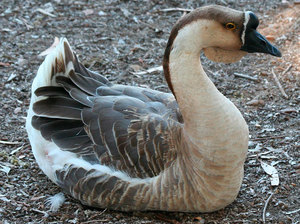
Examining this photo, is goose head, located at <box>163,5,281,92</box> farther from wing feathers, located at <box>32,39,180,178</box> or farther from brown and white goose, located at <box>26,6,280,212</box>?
wing feathers, located at <box>32,39,180,178</box>

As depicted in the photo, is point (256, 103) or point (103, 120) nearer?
point (103, 120)

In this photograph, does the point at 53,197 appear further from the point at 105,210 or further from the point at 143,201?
the point at 143,201

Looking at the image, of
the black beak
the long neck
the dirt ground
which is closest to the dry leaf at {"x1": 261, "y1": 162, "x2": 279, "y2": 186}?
the dirt ground

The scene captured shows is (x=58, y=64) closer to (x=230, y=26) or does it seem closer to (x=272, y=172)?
(x=230, y=26)

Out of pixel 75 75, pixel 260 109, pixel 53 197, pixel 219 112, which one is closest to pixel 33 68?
pixel 75 75

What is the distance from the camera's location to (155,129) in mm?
4289

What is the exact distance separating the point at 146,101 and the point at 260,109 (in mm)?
1791

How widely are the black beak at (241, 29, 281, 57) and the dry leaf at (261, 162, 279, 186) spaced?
1.35 m

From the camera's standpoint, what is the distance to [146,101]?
468cm

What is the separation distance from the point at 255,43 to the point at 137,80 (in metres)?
2.85

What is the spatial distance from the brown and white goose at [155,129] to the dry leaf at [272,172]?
1.96 feet

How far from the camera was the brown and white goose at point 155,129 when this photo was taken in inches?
155

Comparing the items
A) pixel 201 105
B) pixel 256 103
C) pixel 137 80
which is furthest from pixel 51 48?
pixel 201 105

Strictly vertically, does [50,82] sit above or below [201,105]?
below
